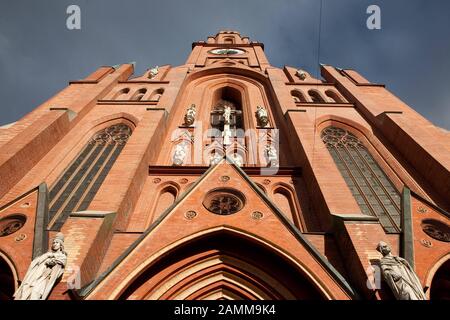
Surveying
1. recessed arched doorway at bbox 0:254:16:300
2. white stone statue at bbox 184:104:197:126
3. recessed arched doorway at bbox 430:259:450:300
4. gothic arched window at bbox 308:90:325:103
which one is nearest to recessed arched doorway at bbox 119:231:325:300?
recessed arched doorway at bbox 0:254:16:300

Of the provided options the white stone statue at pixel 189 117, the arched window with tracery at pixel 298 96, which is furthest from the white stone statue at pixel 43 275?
the arched window with tracery at pixel 298 96

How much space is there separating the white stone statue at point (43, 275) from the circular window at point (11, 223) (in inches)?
95.8

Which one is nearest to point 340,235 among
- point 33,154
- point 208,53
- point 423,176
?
point 423,176

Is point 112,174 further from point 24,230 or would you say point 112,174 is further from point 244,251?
point 244,251

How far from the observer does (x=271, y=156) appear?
12.4 m

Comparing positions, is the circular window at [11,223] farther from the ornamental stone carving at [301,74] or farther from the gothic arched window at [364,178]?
the ornamental stone carving at [301,74]

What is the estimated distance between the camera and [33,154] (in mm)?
11172

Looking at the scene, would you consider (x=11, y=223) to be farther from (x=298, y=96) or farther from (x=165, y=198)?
(x=298, y=96)

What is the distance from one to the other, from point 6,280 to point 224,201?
527 centimetres

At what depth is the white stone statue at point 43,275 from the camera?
17.7 ft

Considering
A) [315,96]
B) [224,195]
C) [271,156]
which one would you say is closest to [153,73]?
[315,96]

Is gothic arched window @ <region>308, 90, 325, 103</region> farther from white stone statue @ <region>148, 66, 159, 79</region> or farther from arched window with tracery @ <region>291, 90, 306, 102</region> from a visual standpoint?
white stone statue @ <region>148, 66, 159, 79</region>

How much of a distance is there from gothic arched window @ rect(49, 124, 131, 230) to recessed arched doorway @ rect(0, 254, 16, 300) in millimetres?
1640
